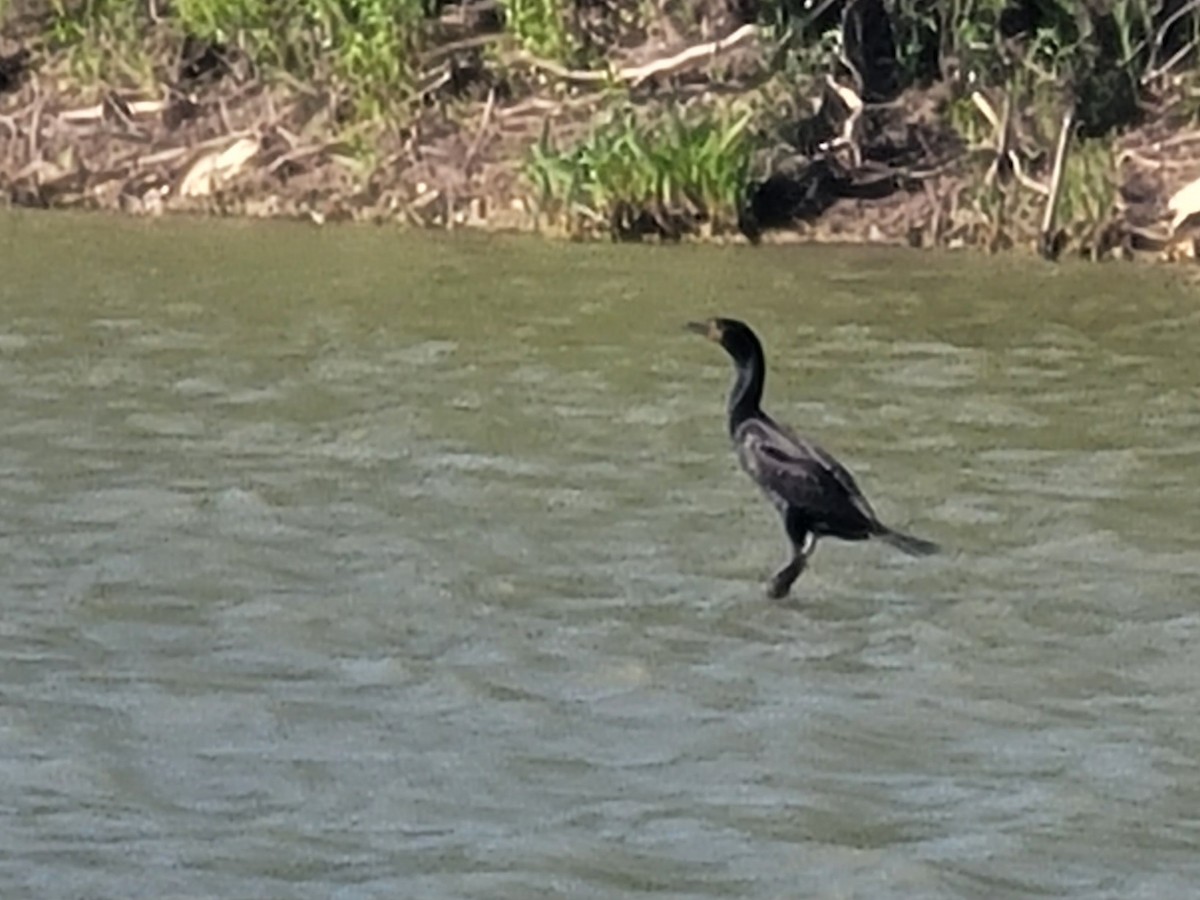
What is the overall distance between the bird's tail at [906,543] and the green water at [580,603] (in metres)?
0.11

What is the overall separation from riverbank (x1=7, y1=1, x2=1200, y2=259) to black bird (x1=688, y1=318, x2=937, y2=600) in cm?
814

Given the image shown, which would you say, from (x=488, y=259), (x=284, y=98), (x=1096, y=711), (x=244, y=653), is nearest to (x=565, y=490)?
(x=244, y=653)

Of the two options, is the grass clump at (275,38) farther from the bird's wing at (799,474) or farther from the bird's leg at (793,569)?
the bird's leg at (793,569)

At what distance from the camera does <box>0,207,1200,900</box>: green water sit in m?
7.72

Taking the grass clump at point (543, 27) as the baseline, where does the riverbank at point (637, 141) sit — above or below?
below

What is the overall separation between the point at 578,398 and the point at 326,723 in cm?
537

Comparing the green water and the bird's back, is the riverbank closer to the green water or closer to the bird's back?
the green water

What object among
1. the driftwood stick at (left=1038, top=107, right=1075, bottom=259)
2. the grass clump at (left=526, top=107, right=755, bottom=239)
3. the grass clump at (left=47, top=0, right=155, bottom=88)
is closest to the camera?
the driftwood stick at (left=1038, top=107, right=1075, bottom=259)

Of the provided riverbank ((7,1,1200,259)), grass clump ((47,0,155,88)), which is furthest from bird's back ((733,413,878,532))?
grass clump ((47,0,155,88))

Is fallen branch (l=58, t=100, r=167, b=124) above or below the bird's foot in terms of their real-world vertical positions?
below

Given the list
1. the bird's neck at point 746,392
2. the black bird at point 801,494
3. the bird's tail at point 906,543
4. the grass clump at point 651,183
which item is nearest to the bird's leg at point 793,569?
the black bird at point 801,494

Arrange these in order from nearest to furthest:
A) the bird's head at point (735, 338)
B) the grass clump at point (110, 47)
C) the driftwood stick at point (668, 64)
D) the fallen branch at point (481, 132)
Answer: the bird's head at point (735, 338), the fallen branch at point (481, 132), the driftwood stick at point (668, 64), the grass clump at point (110, 47)

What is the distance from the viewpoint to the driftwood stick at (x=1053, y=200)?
61.5ft

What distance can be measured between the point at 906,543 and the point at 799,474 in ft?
1.41
